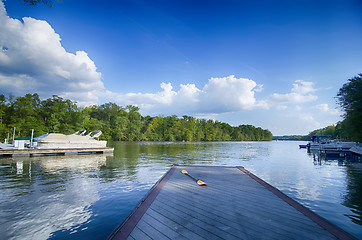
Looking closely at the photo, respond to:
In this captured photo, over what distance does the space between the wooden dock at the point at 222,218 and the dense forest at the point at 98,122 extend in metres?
37.0

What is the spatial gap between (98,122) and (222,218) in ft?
223

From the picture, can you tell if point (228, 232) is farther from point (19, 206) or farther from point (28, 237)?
point (19, 206)

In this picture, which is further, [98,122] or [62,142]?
[98,122]

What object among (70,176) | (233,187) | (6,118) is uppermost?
(6,118)

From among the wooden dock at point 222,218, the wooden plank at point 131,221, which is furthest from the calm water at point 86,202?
the wooden dock at point 222,218

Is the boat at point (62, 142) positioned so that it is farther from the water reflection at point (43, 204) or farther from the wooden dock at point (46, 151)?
the water reflection at point (43, 204)

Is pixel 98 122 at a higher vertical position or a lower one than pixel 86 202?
higher

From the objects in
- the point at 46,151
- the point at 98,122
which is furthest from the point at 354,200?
the point at 98,122

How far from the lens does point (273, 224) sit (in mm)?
3309

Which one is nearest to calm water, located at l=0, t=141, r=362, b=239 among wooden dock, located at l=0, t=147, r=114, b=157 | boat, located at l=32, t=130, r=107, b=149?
wooden dock, located at l=0, t=147, r=114, b=157

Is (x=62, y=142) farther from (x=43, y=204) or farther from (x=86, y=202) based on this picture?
(x=86, y=202)

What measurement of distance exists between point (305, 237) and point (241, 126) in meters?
154

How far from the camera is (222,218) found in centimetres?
355

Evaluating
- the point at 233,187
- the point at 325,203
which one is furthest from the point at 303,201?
the point at 233,187
